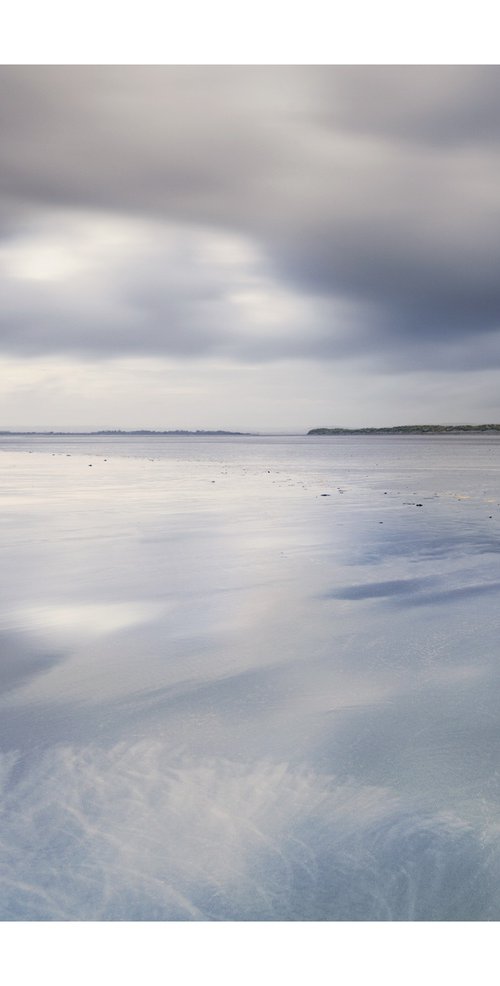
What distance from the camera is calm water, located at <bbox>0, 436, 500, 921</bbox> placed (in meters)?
2.99

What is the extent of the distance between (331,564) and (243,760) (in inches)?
239

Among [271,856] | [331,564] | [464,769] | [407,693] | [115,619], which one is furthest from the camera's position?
[331,564]

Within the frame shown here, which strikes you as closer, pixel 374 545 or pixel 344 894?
pixel 344 894

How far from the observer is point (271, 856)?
315cm

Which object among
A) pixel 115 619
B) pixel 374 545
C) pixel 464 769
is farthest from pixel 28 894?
pixel 374 545

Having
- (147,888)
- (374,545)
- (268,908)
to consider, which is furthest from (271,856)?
(374,545)

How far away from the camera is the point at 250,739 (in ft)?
14.1

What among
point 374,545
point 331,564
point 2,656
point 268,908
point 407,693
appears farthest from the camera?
point 374,545

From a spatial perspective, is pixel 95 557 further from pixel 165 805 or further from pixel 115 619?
pixel 165 805

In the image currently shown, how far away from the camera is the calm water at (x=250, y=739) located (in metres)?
2.99

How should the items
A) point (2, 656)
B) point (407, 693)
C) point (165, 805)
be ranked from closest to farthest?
point (165, 805) → point (407, 693) → point (2, 656)

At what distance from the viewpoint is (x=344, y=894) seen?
295 cm

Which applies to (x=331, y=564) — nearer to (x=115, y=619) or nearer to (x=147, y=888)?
(x=115, y=619)

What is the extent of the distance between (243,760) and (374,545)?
25.7 feet
